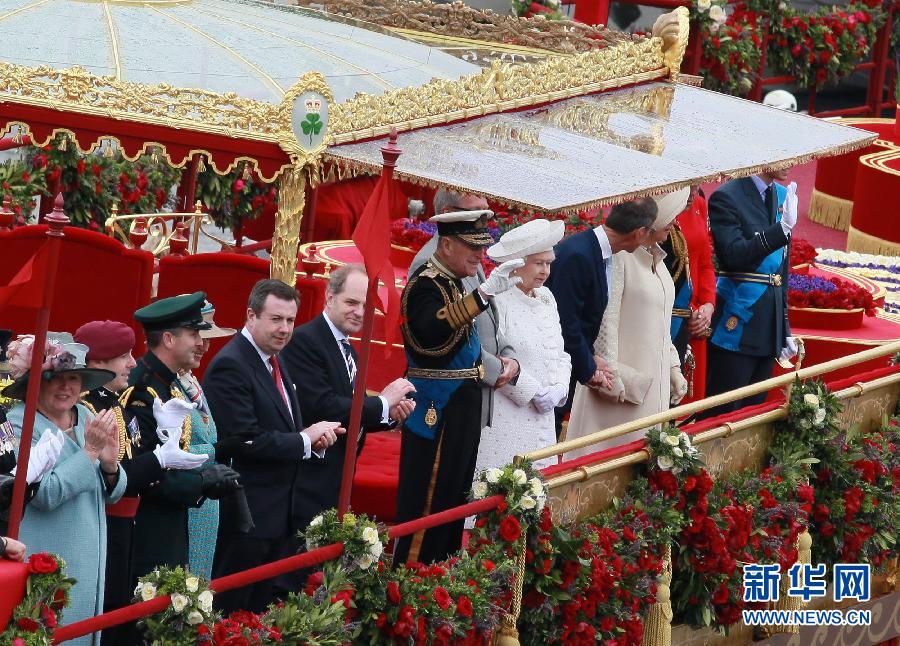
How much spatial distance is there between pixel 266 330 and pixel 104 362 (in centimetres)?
74

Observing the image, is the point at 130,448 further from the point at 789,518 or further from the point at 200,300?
the point at 789,518

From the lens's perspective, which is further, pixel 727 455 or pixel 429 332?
pixel 727 455

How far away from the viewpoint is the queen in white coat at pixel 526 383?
24.3ft

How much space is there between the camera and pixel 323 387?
6.86 metres

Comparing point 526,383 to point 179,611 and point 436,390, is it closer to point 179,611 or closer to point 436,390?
point 436,390

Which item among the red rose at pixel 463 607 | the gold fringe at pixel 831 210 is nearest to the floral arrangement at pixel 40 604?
the red rose at pixel 463 607

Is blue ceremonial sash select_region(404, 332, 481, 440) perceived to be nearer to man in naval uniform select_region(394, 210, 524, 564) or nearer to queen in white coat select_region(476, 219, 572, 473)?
man in naval uniform select_region(394, 210, 524, 564)

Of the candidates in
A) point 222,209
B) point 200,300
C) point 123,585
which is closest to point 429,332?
point 200,300

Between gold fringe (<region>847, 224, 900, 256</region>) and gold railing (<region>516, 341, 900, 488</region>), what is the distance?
27.5 feet

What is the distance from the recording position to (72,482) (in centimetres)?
546

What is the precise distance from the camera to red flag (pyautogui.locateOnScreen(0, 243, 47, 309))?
4980 mm

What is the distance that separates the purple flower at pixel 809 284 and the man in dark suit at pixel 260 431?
5831mm

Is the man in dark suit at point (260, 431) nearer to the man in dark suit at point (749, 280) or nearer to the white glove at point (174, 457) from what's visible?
the white glove at point (174, 457)

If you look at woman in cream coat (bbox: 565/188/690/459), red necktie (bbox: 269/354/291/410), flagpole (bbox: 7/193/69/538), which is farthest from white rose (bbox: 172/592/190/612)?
woman in cream coat (bbox: 565/188/690/459)
